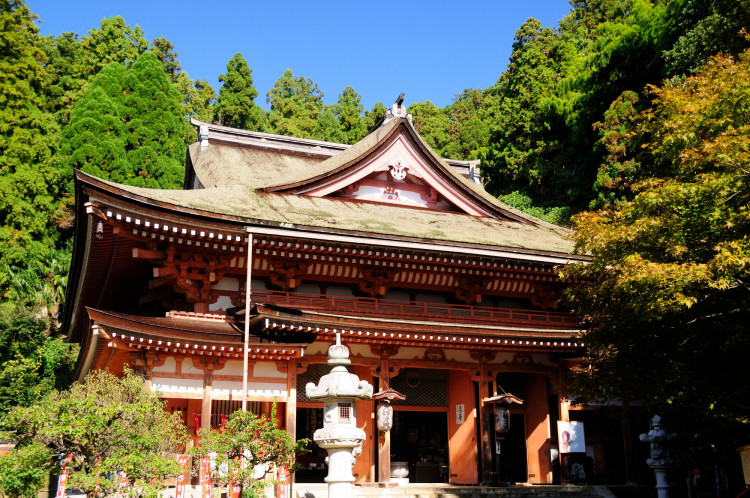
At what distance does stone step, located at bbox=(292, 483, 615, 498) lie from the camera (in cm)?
1447

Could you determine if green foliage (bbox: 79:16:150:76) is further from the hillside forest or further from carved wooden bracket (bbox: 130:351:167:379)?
carved wooden bracket (bbox: 130:351:167:379)

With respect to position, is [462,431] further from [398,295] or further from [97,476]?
[97,476]

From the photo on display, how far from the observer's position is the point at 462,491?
606 inches

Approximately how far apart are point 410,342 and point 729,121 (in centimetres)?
822

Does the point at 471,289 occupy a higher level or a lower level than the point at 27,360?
higher

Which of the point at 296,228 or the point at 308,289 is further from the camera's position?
the point at 308,289

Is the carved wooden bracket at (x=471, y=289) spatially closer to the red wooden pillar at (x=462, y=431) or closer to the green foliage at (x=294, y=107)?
the red wooden pillar at (x=462, y=431)

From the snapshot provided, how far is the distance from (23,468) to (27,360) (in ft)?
68.5

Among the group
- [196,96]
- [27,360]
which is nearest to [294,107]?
[196,96]

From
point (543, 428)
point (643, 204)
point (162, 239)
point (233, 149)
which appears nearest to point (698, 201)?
point (643, 204)

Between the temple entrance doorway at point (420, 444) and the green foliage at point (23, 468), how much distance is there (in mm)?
12054

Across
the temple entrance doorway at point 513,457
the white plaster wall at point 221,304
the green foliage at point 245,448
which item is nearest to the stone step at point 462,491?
the green foliage at point 245,448

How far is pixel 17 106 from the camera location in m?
36.2

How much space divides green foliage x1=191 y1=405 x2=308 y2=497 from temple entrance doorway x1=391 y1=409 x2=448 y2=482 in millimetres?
9501
